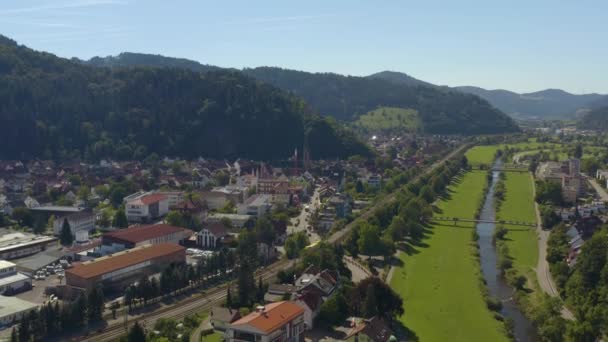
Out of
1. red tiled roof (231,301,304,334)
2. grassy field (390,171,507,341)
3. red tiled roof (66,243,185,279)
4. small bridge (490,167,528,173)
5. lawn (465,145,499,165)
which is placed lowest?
grassy field (390,171,507,341)

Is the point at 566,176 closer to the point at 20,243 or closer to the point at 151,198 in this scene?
the point at 151,198

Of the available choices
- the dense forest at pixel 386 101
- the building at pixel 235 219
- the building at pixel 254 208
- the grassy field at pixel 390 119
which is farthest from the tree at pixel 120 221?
the dense forest at pixel 386 101

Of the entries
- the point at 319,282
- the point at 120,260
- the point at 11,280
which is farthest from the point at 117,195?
the point at 319,282

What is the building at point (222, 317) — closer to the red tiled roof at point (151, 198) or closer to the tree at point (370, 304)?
the tree at point (370, 304)

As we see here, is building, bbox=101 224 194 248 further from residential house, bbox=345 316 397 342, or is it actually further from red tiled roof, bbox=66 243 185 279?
residential house, bbox=345 316 397 342

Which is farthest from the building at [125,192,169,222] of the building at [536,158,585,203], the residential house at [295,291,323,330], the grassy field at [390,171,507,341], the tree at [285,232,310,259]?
the building at [536,158,585,203]

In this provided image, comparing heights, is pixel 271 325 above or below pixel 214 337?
above
